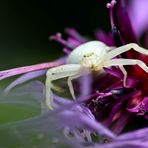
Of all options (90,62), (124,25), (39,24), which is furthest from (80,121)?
(39,24)

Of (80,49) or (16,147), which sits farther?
(80,49)

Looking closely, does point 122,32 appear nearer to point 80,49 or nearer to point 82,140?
point 80,49

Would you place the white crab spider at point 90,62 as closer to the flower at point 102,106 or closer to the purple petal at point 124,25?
the flower at point 102,106

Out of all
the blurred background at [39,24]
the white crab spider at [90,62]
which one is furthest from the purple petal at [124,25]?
the blurred background at [39,24]

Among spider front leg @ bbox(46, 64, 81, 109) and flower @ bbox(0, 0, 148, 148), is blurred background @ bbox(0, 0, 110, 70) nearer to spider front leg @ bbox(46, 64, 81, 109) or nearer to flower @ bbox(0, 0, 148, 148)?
flower @ bbox(0, 0, 148, 148)

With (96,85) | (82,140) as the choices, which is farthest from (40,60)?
(82,140)

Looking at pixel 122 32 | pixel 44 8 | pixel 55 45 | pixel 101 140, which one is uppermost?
pixel 44 8
